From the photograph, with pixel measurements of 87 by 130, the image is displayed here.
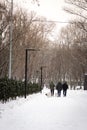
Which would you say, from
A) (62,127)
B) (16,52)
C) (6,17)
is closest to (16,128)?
(62,127)

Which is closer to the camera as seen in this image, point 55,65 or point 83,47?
point 83,47

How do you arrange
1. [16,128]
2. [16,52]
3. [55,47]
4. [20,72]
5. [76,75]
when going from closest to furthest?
[16,128] → [16,52] → [20,72] → [76,75] → [55,47]

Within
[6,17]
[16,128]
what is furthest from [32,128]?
[6,17]

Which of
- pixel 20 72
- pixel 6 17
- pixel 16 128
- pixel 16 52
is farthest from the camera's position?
pixel 20 72

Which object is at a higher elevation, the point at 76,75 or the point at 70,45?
the point at 70,45

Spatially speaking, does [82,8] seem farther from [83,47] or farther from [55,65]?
[55,65]

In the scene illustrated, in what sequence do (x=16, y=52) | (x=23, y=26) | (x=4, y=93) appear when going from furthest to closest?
(x=16, y=52) → (x=23, y=26) → (x=4, y=93)

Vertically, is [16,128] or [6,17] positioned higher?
[6,17]

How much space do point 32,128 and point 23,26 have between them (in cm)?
3238

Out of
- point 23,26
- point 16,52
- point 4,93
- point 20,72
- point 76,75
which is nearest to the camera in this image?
point 4,93

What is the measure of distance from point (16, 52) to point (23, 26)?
639cm

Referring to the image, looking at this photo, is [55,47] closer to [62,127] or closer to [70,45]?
[70,45]

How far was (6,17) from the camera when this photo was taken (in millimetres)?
30156

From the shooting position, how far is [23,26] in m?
43.4
